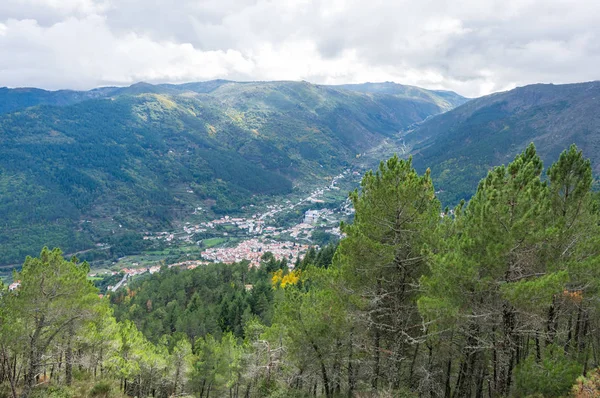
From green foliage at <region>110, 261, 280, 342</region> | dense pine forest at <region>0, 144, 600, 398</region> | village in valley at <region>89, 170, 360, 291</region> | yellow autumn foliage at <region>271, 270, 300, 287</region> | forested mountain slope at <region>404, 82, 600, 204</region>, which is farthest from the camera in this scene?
forested mountain slope at <region>404, 82, 600, 204</region>

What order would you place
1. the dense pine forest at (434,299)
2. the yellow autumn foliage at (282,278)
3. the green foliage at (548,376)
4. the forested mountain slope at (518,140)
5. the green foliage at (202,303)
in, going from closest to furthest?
the green foliage at (548,376) < the dense pine forest at (434,299) < the green foliage at (202,303) < the yellow autumn foliage at (282,278) < the forested mountain slope at (518,140)

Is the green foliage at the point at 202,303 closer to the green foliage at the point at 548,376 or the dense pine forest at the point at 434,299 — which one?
the dense pine forest at the point at 434,299

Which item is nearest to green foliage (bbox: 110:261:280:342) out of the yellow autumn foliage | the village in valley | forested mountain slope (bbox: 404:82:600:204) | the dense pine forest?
the yellow autumn foliage

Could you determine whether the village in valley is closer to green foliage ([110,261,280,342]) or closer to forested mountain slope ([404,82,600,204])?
green foliage ([110,261,280,342])

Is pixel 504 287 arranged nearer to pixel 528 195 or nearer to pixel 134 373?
pixel 528 195

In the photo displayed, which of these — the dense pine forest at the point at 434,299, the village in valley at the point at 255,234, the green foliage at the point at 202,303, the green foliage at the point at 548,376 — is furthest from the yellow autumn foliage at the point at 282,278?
the green foliage at the point at 548,376

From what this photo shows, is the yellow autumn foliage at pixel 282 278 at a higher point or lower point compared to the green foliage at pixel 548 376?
lower

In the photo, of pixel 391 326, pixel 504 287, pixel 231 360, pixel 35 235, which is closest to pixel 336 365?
pixel 391 326
